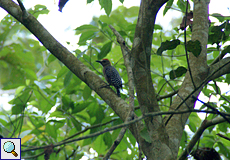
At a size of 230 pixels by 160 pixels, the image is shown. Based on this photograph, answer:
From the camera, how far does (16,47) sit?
12.4 ft

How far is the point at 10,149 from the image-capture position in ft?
9.08

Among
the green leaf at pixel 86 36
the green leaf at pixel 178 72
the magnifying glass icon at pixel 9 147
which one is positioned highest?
the green leaf at pixel 86 36

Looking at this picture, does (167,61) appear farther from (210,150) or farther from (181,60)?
(210,150)

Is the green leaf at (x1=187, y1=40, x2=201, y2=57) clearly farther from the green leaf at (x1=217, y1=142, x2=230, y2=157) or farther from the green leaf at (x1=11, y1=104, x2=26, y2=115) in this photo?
the green leaf at (x1=11, y1=104, x2=26, y2=115)

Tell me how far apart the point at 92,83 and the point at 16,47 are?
2.23 meters

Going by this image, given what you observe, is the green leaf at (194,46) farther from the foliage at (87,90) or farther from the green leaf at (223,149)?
the green leaf at (223,149)

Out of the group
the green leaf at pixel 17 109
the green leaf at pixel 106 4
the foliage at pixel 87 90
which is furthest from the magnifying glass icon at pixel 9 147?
the green leaf at pixel 106 4

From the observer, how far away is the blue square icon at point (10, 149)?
8.63 ft

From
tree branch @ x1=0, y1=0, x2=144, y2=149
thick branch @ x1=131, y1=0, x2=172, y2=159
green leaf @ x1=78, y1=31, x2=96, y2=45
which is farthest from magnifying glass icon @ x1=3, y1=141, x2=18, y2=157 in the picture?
thick branch @ x1=131, y1=0, x2=172, y2=159

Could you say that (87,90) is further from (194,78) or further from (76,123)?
(194,78)

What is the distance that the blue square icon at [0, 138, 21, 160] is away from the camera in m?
2.63

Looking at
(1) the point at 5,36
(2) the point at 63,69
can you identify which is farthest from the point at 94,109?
(1) the point at 5,36

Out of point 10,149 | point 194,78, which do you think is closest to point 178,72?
point 194,78

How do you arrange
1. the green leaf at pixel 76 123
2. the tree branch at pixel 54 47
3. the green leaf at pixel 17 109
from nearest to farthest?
the tree branch at pixel 54 47, the green leaf at pixel 17 109, the green leaf at pixel 76 123
